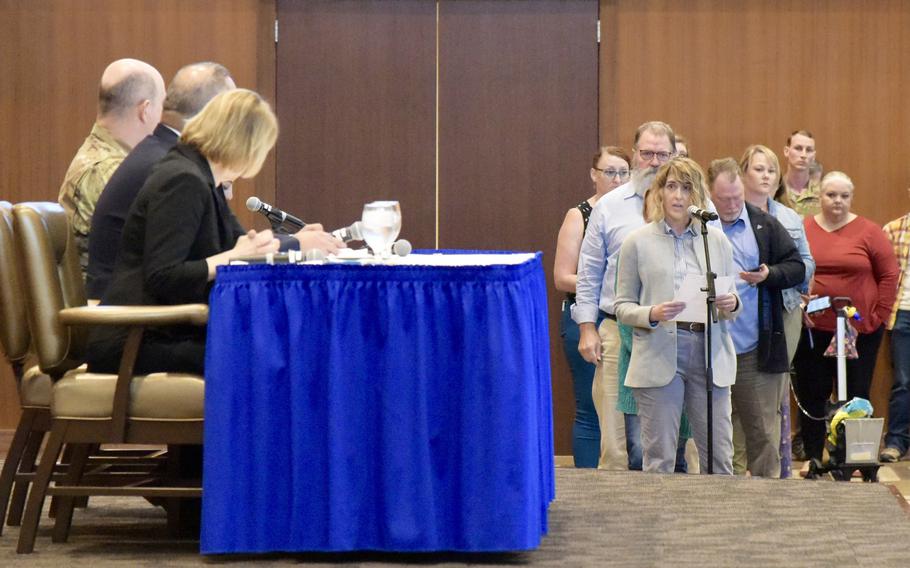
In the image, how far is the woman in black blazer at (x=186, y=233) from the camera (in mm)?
3453

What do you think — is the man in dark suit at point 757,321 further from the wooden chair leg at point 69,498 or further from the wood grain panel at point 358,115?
the wooden chair leg at point 69,498

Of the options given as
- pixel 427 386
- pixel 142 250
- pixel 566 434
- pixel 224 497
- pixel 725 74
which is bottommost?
pixel 566 434

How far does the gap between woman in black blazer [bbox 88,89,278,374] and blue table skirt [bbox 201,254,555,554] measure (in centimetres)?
17

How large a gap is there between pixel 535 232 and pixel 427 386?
13.3ft

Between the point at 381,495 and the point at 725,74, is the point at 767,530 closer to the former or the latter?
the point at 381,495

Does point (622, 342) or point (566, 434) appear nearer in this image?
point (622, 342)

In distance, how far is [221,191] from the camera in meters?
3.72

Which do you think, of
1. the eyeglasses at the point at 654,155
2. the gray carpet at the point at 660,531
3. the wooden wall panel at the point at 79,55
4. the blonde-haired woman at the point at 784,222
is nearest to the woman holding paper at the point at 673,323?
the gray carpet at the point at 660,531

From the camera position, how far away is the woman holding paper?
4840 millimetres

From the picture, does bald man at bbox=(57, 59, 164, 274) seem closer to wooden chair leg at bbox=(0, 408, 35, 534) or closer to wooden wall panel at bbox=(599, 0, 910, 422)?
wooden chair leg at bbox=(0, 408, 35, 534)

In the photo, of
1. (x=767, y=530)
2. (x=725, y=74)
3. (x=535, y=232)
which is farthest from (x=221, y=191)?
(x=725, y=74)

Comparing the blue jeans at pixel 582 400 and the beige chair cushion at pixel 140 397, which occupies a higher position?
the beige chair cushion at pixel 140 397

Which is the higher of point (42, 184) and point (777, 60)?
point (777, 60)

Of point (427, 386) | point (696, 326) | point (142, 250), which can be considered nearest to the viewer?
point (427, 386)
